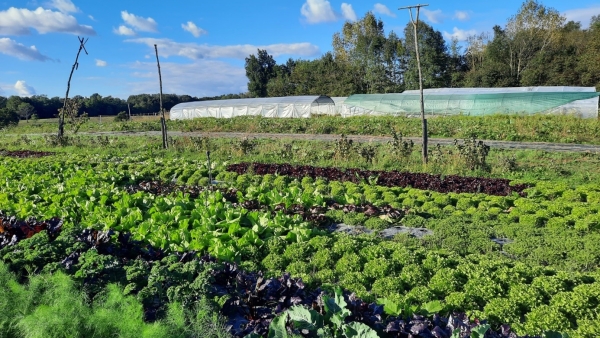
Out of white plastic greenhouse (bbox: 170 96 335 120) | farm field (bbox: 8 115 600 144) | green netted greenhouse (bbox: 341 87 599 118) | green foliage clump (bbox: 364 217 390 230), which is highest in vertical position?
white plastic greenhouse (bbox: 170 96 335 120)

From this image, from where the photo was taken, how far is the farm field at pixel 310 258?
10.6 ft

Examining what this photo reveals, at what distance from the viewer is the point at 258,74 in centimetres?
5919

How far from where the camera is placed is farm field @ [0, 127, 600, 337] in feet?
10.6

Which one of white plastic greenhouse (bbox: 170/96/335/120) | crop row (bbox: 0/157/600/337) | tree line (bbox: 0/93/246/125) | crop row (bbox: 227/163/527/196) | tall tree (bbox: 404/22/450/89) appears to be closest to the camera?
crop row (bbox: 0/157/600/337)

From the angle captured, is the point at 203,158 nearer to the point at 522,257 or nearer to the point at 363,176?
the point at 363,176

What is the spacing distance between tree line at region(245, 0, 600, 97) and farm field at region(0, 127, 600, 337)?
33.5 metres

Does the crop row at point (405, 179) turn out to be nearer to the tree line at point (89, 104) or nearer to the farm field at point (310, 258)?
the farm field at point (310, 258)

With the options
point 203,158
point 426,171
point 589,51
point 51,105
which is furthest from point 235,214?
point 51,105

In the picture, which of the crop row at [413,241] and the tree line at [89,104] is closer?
the crop row at [413,241]

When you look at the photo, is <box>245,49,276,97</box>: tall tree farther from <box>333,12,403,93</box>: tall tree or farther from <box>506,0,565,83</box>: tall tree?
<box>506,0,565,83</box>: tall tree

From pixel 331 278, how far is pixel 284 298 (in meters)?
1.12

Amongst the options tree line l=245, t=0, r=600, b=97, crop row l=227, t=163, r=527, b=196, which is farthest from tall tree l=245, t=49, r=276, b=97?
crop row l=227, t=163, r=527, b=196

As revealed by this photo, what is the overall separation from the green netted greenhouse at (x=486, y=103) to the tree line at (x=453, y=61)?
27.5 ft

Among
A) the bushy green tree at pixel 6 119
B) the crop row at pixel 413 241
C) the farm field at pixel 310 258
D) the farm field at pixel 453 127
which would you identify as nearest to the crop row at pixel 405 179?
the farm field at pixel 310 258
